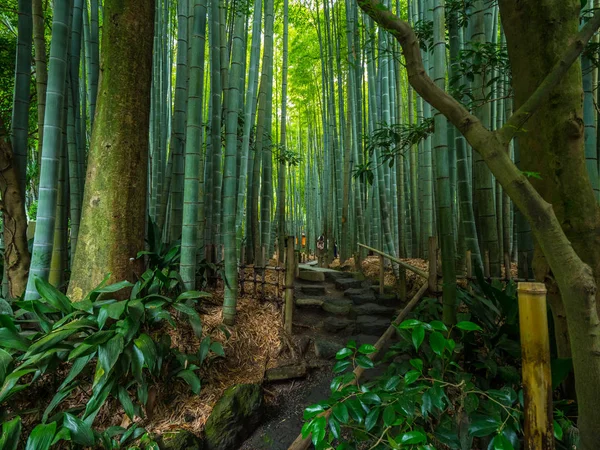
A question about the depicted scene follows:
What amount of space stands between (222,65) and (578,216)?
2846mm

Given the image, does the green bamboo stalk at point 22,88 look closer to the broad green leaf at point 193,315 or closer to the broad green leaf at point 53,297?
the broad green leaf at point 53,297

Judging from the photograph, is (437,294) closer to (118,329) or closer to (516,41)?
(516,41)

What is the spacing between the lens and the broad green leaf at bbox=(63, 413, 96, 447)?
113cm

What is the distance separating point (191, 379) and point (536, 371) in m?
1.41

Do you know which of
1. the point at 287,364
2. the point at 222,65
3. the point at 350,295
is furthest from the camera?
the point at 350,295

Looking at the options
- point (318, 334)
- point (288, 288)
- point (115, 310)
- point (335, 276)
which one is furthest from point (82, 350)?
point (335, 276)

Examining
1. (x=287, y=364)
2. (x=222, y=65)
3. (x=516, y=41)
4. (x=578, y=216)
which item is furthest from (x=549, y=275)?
(x=222, y=65)

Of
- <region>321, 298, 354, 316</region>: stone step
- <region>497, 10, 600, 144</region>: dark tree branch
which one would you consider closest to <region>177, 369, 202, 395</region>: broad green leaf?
<region>497, 10, 600, 144</region>: dark tree branch

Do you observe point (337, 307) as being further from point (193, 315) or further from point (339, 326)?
point (193, 315)

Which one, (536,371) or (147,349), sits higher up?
(536,371)

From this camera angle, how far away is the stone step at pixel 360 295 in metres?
3.26

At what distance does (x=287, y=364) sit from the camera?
198 centimetres

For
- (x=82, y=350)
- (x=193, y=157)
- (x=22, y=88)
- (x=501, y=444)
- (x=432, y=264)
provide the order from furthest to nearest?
(x=432, y=264) < (x=22, y=88) < (x=193, y=157) < (x=82, y=350) < (x=501, y=444)

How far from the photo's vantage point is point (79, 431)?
1136mm
